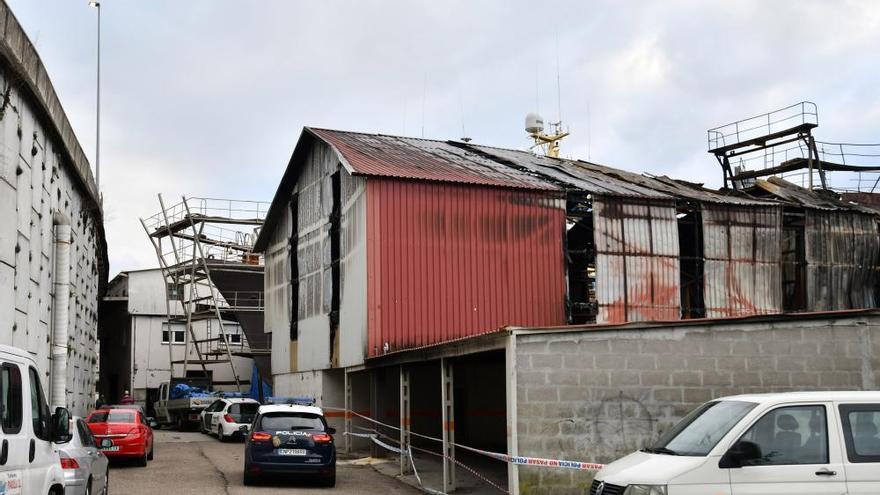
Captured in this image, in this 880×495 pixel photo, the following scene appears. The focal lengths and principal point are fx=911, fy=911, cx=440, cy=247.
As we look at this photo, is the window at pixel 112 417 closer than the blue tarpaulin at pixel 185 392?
Yes

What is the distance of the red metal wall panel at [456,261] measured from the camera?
25.2 metres

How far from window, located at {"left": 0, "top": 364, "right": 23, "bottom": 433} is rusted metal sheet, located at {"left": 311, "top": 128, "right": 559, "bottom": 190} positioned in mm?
17752

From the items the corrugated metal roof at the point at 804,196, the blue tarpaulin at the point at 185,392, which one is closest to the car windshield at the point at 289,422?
the corrugated metal roof at the point at 804,196

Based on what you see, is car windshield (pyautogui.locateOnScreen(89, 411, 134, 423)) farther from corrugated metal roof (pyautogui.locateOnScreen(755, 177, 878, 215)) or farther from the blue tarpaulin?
corrugated metal roof (pyautogui.locateOnScreen(755, 177, 878, 215))

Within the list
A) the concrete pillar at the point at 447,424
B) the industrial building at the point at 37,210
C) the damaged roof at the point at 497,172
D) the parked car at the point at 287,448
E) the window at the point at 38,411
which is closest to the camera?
the window at the point at 38,411

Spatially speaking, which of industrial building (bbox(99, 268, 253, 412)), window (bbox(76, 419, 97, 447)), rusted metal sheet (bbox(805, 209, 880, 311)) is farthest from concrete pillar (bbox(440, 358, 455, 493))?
industrial building (bbox(99, 268, 253, 412))

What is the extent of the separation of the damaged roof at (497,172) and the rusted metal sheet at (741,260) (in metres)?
0.47

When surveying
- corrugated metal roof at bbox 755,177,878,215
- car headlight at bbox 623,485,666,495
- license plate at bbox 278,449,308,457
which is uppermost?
corrugated metal roof at bbox 755,177,878,215

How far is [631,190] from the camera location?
1129 inches

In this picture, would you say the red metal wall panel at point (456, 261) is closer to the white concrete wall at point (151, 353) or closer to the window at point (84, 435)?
the window at point (84, 435)

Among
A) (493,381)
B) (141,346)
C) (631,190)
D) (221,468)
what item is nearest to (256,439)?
(221,468)

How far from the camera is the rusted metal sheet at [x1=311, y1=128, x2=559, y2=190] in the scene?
26.2 meters

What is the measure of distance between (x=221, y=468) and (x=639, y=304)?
13.1m

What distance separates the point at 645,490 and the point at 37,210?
46.4 feet
